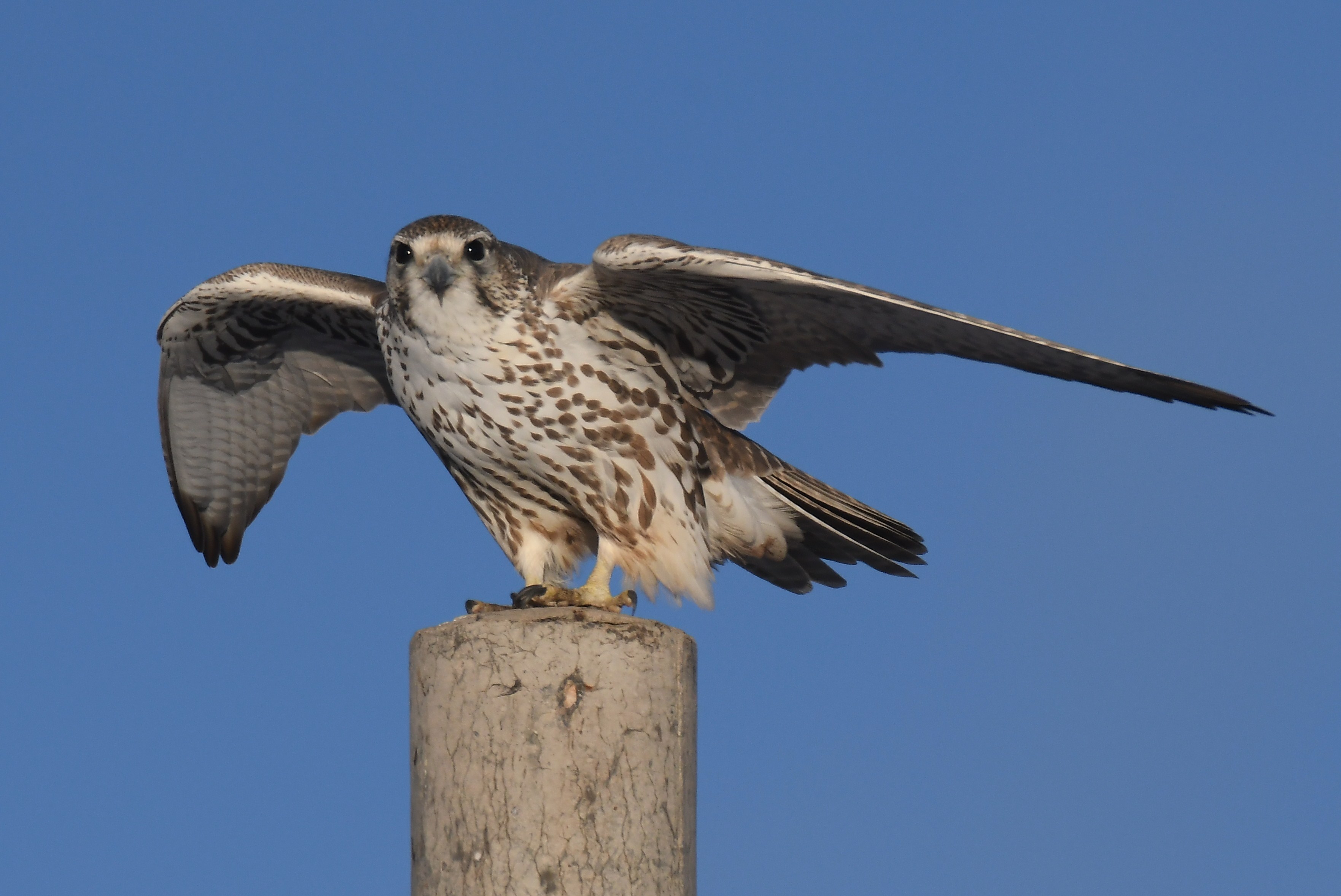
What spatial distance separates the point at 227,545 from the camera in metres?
7.58

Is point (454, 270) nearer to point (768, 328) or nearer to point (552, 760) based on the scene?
point (768, 328)

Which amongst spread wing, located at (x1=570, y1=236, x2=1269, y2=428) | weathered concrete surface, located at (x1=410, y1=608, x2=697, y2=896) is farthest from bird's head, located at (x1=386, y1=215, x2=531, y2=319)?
weathered concrete surface, located at (x1=410, y1=608, x2=697, y2=896)

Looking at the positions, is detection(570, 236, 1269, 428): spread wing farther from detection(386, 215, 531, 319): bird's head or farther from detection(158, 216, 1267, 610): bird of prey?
detection(386, 215, 531, 319): bird's head

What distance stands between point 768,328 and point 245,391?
8.28 ft

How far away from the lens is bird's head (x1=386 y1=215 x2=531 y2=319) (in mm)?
5801

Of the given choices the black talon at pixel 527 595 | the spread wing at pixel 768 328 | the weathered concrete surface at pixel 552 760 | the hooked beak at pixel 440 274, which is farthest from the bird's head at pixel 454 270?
the weathered concrete surface at pixel 552 760

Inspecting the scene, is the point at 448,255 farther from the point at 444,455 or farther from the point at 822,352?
the point at 822,352

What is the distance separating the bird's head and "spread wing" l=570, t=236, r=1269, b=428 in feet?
0.94

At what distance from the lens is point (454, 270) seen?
228 inches

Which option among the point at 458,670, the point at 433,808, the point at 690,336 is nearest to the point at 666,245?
the point at 690,336

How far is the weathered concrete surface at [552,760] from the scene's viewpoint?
451 cm

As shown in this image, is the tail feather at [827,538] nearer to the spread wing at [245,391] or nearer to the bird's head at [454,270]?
the bird's head at [454,270]

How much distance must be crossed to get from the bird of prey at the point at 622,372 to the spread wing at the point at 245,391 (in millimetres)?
24

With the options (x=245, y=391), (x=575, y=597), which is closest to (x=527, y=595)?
(x=575, y=597)
